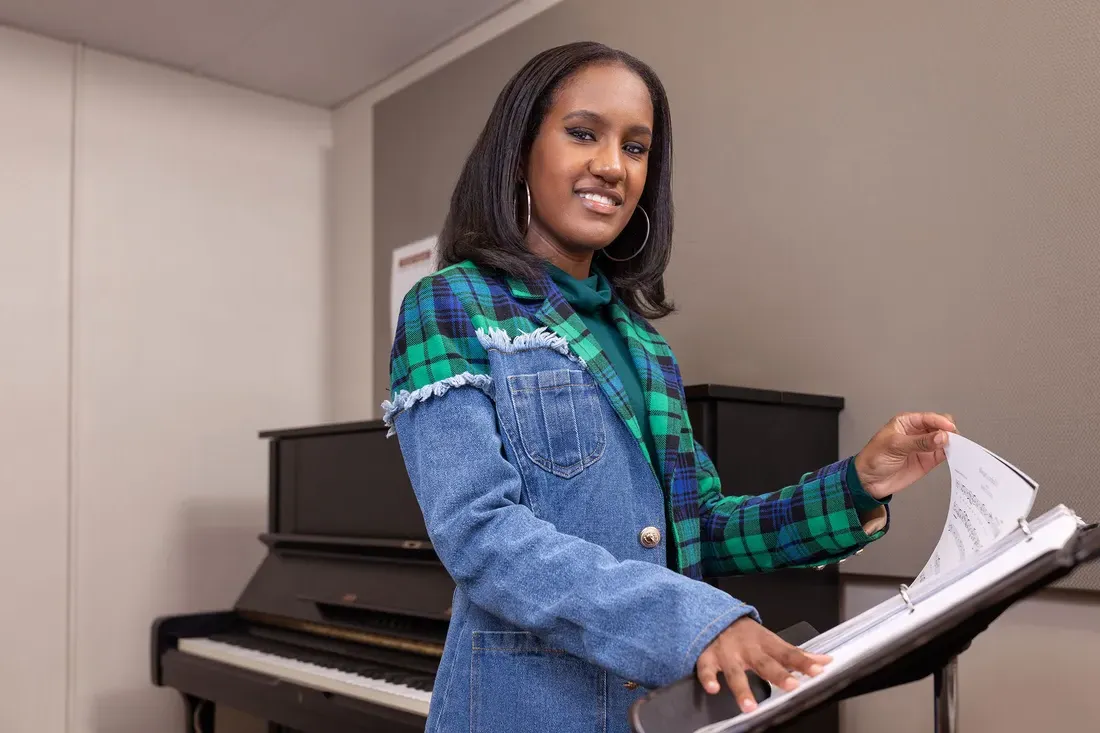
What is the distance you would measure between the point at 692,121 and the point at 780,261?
18.5 inches

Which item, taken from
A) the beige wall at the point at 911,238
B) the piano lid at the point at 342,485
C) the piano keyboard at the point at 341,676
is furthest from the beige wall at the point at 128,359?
the beige wall at the point at 911,238

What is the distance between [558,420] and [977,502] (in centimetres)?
42

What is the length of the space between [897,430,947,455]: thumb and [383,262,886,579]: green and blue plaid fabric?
0.33 feet

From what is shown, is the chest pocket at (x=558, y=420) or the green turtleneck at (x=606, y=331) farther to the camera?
the green turtleneck at (x=606, y=331)

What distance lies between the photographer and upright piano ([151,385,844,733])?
6.41 ft

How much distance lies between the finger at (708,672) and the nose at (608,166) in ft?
2.03

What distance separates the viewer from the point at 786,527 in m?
1.23

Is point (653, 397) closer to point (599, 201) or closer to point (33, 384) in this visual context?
point (599, 201)

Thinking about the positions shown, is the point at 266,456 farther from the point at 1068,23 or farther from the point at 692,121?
the point at 1068,23

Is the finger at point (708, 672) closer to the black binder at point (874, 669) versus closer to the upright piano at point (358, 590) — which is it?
the black binder at point (874, 669)

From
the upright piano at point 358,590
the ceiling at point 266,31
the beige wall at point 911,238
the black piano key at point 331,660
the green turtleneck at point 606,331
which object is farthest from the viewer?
the ceiling at point 266,31

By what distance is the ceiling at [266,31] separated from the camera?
3.15 m

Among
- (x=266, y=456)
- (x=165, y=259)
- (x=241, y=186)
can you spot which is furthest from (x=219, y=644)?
(x=241, y=186)

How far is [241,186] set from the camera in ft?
12.3
